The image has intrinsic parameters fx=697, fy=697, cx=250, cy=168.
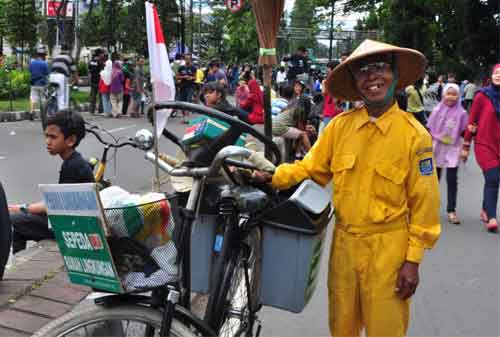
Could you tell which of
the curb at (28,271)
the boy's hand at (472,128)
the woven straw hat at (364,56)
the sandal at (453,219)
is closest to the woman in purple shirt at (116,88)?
the sandal at (453,219)

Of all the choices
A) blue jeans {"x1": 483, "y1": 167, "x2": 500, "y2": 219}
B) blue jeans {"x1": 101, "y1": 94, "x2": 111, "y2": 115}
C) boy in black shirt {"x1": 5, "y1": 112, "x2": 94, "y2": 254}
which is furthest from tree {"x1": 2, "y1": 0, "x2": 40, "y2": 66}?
boy in black shirt {"x1": 5, "y1": 112, "x2": 94, "y2": 254}

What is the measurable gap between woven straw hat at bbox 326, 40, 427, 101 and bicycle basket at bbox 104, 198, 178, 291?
112cm

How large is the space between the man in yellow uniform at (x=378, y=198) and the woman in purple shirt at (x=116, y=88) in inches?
690

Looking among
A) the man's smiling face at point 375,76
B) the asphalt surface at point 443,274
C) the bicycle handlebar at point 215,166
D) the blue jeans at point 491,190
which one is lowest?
the asphalt surface at point 443,274

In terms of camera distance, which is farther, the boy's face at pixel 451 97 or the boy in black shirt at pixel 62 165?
the boy's face at pixel 451 97

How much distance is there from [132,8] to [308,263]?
3331cm

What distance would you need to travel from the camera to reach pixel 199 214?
278 cm

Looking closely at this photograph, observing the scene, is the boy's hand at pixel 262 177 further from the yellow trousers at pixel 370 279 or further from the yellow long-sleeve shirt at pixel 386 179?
the yellow trousers at pixel 370 279

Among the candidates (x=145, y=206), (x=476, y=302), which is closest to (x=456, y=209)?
(x=476, y=302)

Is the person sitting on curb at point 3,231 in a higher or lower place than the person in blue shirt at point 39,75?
lower

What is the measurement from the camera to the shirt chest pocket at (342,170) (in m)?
2.89

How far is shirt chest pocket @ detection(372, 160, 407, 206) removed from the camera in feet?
9.24

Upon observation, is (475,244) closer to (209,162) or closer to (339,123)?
(339,123)

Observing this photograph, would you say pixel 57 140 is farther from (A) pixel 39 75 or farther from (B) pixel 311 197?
(A) pixel 39 75
